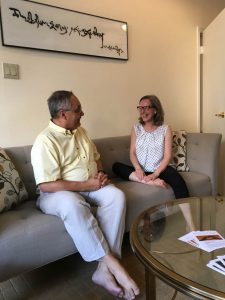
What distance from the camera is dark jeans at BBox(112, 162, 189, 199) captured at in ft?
6.49

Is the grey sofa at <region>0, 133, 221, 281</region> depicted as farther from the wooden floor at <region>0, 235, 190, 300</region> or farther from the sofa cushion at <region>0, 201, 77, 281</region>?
the wooden floor at <region>0, 235, 190, 300</region>

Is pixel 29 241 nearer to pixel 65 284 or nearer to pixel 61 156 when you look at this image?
→ pixel 65 284

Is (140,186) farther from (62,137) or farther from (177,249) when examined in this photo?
→ (177,249)

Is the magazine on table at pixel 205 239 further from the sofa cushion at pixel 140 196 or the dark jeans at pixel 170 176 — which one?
the dark jeans at pixel 170 176

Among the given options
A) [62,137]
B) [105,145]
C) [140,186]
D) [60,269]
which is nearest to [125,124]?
[105,145]

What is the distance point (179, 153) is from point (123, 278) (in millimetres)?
1356

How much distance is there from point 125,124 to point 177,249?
1654 millimetres

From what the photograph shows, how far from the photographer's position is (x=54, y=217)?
145 centimetres

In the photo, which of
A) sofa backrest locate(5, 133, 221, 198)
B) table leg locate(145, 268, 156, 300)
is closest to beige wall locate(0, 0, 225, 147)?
sofa backrest locate(5, 133, 221, 198)

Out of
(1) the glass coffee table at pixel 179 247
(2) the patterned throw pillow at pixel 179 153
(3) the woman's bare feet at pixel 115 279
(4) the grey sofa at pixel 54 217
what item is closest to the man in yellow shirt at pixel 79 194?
(3) the woman's bare feet at pixel 115 279

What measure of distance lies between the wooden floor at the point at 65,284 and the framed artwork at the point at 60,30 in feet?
5.18

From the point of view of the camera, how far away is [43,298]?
56.1 inches

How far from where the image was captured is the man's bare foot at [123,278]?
4.43ft

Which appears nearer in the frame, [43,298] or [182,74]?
[43,298]
